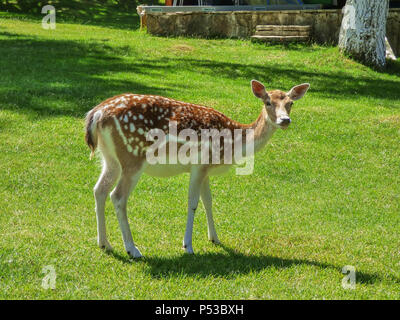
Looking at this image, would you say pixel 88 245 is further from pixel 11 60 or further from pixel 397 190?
pixel 11 60

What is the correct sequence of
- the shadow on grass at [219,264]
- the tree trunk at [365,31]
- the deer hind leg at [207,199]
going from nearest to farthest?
the shadow on grass at [219,264]
the deer hind leg at [207,199]
the tree trunk at [365,31]

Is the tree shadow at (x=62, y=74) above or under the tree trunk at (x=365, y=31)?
under

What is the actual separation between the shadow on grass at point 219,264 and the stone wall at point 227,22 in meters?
14.9

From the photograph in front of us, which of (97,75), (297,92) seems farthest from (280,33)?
(297,92)

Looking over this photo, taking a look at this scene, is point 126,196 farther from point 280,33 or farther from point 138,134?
point 280,33

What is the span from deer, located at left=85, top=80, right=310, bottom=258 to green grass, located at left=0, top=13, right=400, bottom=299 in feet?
2.04

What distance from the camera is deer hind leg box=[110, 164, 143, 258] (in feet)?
21.9

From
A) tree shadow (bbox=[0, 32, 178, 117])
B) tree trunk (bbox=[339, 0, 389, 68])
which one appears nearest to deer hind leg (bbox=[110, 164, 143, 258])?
tree shadow (bbox=[0, 32, 178, 117])

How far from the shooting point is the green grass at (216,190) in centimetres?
643

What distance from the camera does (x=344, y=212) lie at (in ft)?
29.6

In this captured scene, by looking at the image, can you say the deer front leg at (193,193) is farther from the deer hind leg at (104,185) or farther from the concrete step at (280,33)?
the concrete step at (280,33)

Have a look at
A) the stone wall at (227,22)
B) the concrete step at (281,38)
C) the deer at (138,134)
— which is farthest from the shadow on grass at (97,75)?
the deer at (138,134)

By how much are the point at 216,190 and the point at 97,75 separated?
695 centimetres

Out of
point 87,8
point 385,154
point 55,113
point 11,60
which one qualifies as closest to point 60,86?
point 55,113
